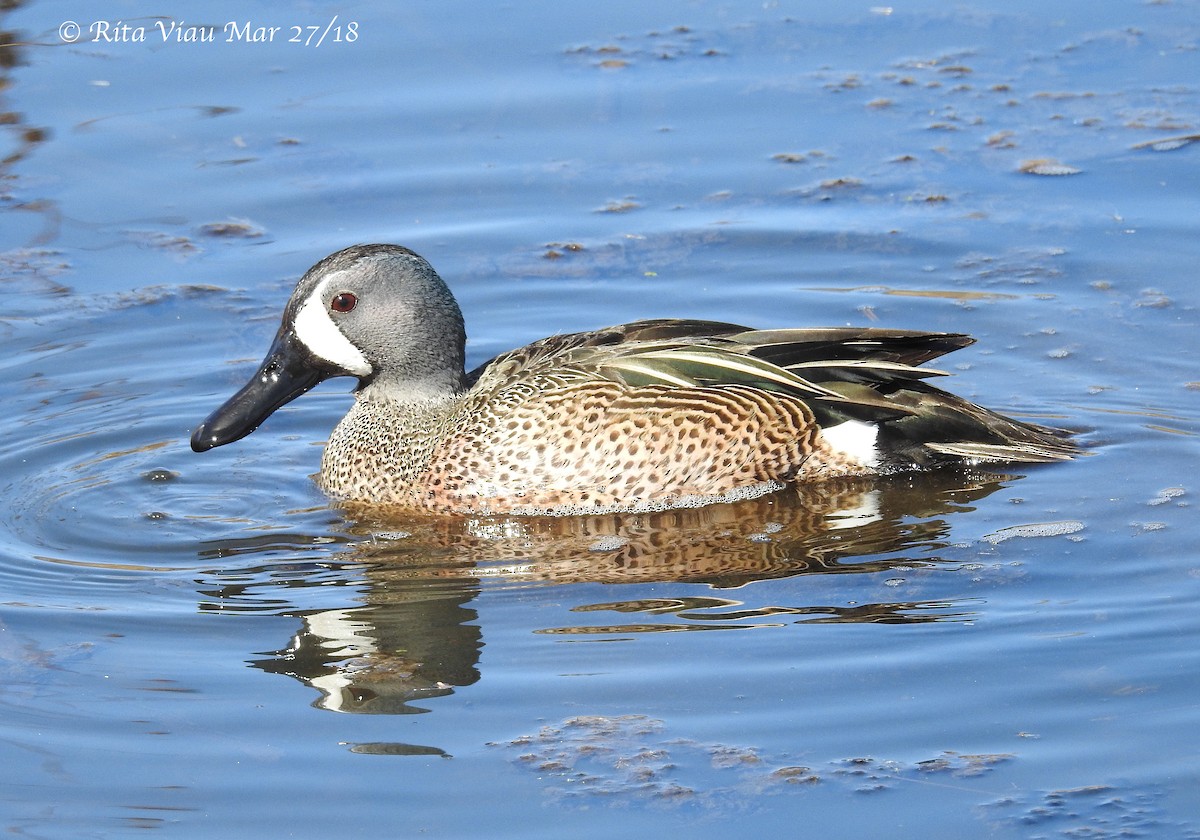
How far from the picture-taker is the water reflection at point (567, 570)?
639 cm

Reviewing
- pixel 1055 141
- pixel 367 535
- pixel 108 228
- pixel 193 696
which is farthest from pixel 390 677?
pixel 1055 141

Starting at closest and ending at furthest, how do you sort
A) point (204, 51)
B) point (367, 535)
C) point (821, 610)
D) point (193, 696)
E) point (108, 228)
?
point (193, 696) → point (821, 610) → point (367, 535) → point (108, 228) → point (204, 51)

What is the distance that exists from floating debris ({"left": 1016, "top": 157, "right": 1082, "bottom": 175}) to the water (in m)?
0.06

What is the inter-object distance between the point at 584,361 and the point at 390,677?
1956 millimetres

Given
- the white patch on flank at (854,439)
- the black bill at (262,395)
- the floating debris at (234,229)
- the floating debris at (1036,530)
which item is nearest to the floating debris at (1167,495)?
the floating debris at (1036,530)

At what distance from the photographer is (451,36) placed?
11828mm

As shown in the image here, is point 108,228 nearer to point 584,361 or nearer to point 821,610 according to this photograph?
point 584,361

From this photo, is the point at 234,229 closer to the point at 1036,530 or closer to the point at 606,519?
the point at 606,519

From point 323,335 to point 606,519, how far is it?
55.3 inches

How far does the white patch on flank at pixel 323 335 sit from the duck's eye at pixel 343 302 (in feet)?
0.13

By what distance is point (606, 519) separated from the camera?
25.2 ft

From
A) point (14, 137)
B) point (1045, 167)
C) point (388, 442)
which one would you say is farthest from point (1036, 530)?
point (14, 137)

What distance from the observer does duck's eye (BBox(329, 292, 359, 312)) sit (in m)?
7.78

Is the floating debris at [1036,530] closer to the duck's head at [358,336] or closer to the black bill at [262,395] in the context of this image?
the duck's head at [358,336]
